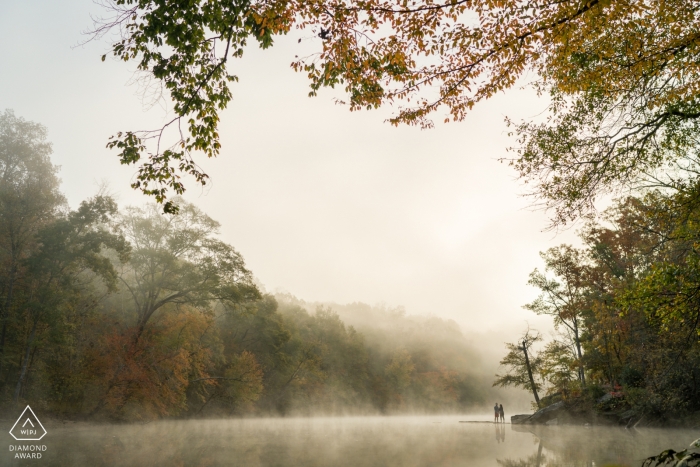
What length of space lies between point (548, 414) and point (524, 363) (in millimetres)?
5243

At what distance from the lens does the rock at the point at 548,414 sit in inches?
1121

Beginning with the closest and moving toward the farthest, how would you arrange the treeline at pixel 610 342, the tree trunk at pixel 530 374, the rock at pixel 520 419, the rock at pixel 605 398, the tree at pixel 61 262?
the treeline at pixel 610 342, the tree at pixel 61 262, the rock at pixel 605 398, the rock at pixel 520 419, the tree trunk at pixel 530 374

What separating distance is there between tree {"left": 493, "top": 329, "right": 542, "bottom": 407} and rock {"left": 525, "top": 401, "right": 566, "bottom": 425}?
145 inches

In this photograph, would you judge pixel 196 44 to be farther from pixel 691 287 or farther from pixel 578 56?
pixel 691 287

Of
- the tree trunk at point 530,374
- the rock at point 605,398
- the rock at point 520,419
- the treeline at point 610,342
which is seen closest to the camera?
the treeline at point 610,342

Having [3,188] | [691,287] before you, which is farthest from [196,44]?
[3,188]

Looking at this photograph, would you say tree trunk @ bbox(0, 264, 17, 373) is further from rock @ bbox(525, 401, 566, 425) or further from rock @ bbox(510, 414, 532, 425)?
rock @ bbox(525, 401, 566, 425)

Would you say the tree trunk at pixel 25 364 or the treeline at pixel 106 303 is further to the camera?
the treeline at pixel 106 303

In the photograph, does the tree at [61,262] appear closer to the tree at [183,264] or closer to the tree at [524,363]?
the tree at [183,264]

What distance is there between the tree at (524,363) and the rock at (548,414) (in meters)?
3.68

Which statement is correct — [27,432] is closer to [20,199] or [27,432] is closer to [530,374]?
A: [20,199]

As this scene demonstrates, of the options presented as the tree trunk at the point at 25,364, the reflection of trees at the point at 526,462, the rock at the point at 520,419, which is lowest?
the rock at the point at 520,419

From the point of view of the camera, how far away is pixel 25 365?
2081 cm

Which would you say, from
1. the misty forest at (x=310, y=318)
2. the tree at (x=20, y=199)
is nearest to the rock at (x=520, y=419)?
the misty forest at (x=310, y=318)
